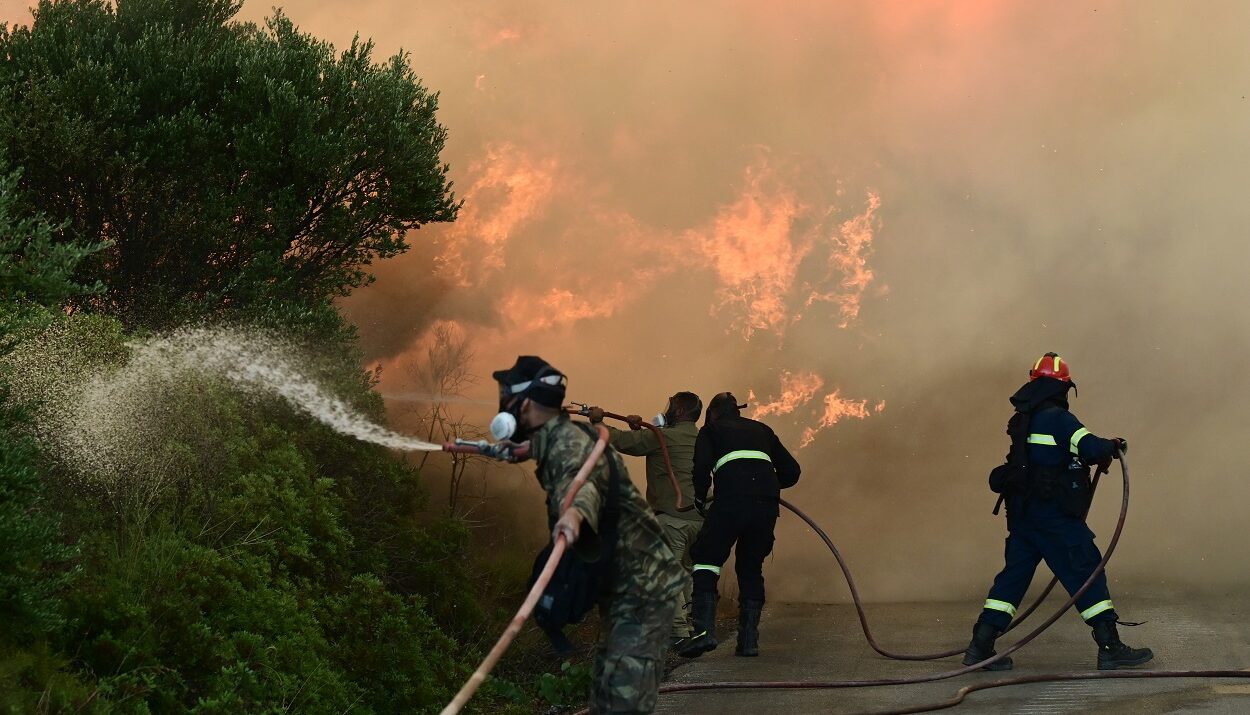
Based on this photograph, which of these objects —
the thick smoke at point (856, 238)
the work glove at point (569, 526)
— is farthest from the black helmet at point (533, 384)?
the thick smoke at point (856, 238)

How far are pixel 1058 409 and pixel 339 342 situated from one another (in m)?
5.54

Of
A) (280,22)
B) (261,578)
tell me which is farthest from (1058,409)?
(280,22)

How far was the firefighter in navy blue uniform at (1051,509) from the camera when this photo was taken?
26.8ft

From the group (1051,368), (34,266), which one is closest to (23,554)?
(34,266)

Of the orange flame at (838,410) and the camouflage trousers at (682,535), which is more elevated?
the orange flame at (838,410)

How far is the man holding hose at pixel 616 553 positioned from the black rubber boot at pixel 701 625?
3.77 metres

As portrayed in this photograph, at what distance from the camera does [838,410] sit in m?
15.9

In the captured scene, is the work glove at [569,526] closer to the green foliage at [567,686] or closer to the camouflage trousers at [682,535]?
the green foliage at [567,686]

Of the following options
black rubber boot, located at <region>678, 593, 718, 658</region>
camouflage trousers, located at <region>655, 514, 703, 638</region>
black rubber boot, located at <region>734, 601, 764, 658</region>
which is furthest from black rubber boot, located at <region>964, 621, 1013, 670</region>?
camouflage trousers, located at <region>655, 514, 703, 638</region>

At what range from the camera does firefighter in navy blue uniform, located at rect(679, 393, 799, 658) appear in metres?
9.09

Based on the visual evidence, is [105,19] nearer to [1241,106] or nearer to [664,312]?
[664,312]

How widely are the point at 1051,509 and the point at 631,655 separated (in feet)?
13.8

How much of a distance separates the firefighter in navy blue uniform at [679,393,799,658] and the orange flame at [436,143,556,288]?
713cm

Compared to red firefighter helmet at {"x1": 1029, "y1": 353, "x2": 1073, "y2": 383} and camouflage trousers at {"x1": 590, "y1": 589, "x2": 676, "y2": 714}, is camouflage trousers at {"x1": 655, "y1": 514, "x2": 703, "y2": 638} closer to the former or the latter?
red firefighter helmet at {"x1": 1029, "y1": 353, "x2": 1073, "y2": 383}
